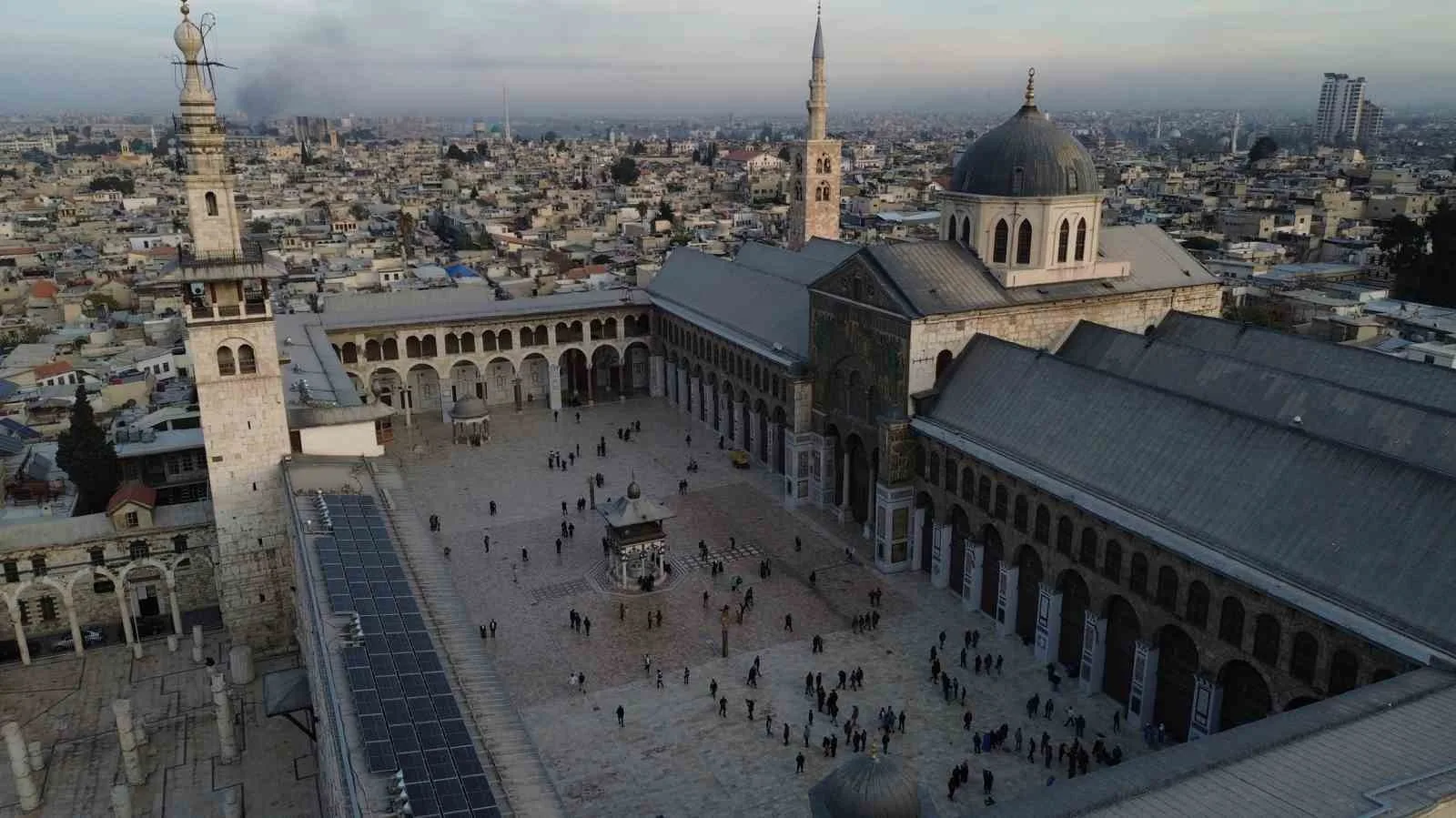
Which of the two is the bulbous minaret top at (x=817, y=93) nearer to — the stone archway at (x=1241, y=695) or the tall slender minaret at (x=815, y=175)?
the tall slender minaret at (x=815, y=175)

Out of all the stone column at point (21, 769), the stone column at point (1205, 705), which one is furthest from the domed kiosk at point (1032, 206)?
the stone column at point (21, 769)

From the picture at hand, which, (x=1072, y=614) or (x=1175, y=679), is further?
(x=1072, y=614)

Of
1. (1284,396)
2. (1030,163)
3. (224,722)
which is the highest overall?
(1030,163)

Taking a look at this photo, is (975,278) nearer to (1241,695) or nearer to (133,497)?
(1241,695)

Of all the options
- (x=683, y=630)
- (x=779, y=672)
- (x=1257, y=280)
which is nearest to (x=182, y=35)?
(x=683, y=630)

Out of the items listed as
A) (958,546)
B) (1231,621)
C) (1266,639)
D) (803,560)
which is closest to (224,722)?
(803,560)

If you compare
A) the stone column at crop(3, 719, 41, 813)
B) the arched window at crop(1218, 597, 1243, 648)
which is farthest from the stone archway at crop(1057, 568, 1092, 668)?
the stone column at crop(3, 719, 41, 813)
